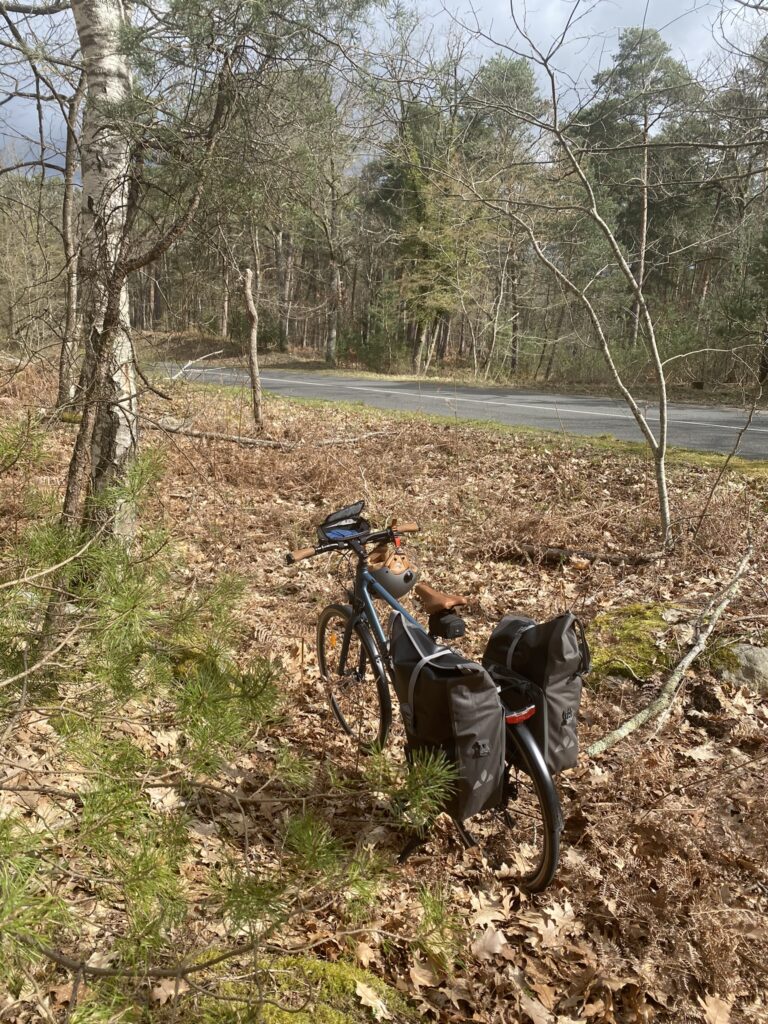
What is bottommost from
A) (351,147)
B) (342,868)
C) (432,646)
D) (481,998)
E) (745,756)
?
(481,998)

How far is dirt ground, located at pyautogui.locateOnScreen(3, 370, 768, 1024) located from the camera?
2.38 m

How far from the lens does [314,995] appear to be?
6.66 feet

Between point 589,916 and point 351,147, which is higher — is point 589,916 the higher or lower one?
the lower one

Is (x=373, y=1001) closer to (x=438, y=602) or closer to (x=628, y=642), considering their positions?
(x=438, y=602)

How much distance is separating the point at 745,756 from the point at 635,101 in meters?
5.16

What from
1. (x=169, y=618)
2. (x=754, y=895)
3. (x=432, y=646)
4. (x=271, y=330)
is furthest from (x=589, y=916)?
(x=271, y=330)

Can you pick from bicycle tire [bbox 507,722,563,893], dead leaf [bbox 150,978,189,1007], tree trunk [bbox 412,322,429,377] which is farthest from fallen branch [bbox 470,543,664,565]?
tree trunk [bbox 412,322,429,377]

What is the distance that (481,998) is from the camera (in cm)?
230

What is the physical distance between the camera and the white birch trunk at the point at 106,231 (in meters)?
3.45

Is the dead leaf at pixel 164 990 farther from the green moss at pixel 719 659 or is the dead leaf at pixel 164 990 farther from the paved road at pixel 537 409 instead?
the paved road at pixel 537 409

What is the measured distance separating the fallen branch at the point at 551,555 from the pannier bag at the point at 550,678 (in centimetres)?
364

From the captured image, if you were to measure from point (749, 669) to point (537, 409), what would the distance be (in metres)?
11.8

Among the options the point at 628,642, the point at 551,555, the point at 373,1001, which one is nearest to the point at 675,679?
the point at 628,642

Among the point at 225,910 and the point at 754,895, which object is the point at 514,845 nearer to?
the point at 754,895
